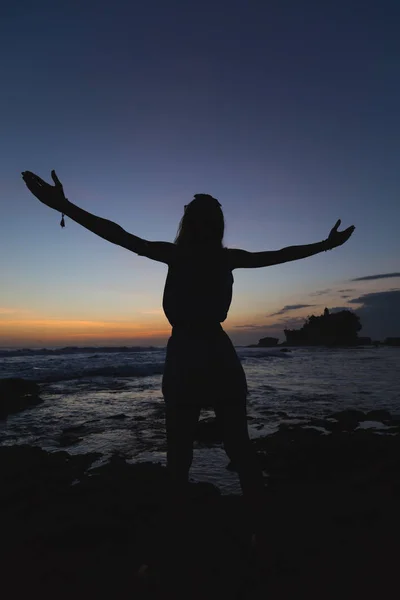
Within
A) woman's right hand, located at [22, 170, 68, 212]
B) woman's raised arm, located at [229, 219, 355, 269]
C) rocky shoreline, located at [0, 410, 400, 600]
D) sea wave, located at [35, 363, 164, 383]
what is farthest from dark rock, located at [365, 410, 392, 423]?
sea wave, located at [35, 363, 164, 383]

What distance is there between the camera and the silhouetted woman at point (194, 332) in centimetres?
249

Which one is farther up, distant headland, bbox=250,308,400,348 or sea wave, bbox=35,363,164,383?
distant headland, bbox=250,308,400,348

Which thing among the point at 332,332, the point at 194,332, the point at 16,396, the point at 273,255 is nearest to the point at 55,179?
the point at 194,332

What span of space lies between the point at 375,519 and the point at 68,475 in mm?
4257

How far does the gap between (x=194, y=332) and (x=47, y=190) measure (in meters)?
1.51

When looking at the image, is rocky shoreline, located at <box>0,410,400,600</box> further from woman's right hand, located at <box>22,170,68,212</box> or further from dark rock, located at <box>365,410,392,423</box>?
dark rock, located at <box>365,410,392,423</box>

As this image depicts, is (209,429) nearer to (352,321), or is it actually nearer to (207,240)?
(207,240)

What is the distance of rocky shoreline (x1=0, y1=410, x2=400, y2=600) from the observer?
2.70m

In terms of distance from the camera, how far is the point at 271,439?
269 inches

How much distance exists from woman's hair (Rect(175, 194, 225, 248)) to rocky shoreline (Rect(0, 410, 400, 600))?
73.8 inches

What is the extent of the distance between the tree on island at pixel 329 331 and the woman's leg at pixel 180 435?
92276 mm

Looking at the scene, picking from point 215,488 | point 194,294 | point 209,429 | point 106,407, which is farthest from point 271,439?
point 106,407

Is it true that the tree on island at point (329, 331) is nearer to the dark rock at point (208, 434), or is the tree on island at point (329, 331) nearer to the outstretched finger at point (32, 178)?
the dark rock at point (208, 434)

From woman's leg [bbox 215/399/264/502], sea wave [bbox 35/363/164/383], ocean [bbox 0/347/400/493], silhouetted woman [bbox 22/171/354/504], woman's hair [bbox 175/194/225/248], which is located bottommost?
ocean [bbox 0/347/400/493]
